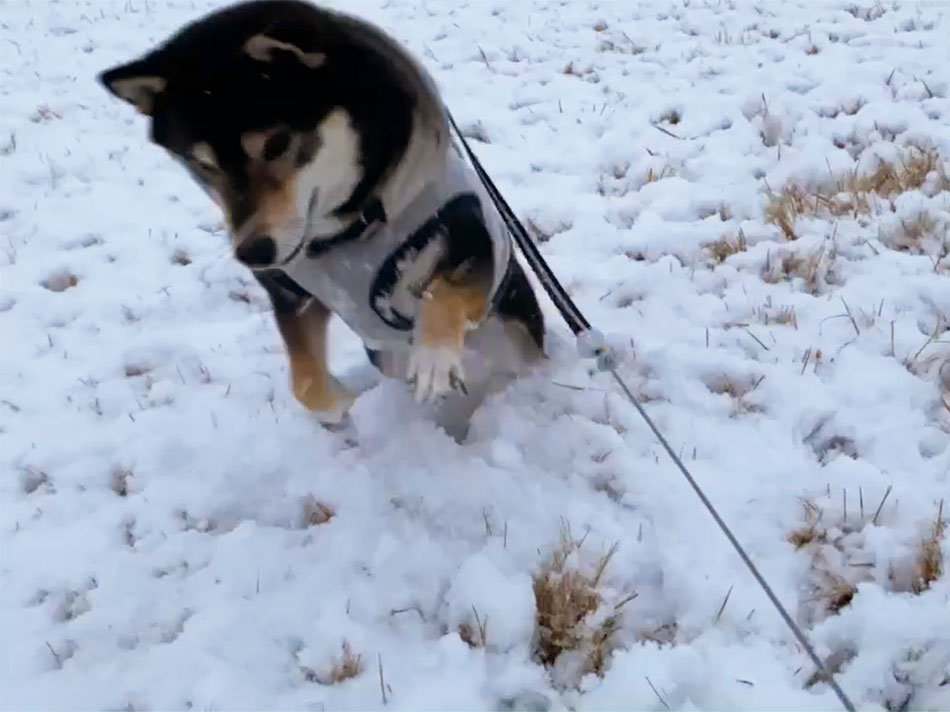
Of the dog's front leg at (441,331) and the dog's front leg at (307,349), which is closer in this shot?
the dog's front leg at (441,331)

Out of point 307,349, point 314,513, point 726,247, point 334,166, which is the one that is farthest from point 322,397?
point 726,247

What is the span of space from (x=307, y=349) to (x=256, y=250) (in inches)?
24.8

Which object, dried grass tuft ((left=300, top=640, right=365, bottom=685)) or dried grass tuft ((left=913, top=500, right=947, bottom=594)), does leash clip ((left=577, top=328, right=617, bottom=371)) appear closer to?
dried grass tuft ((left=913, top=500, right=947, bottom=594))

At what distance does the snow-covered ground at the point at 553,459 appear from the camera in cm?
181

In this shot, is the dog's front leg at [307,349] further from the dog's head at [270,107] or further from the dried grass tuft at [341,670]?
the dried grass tuft at [341,670]

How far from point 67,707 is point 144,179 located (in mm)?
3008

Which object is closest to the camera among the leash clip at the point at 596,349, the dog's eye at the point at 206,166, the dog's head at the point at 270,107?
the dog's head at the point at 270,107

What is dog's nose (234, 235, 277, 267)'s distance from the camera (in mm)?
1737

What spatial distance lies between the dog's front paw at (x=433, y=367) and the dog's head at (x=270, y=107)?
14.7 inches

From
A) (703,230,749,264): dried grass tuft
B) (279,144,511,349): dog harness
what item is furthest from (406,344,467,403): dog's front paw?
(703,230,749,264): dried grass tuft

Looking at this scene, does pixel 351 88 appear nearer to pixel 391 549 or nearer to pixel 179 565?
pixel 391 549

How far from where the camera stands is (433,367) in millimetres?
1960

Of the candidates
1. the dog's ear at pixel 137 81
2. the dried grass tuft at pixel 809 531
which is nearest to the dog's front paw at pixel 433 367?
the dog's ear at pixel 137 81

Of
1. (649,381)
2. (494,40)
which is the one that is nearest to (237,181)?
(649,381)
